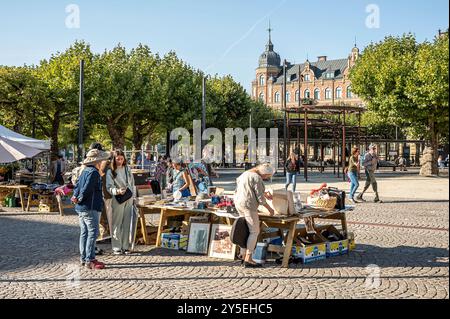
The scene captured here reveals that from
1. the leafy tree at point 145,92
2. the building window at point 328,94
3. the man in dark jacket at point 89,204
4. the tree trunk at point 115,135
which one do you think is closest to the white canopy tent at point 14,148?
the man in dark jacket at point 89,204

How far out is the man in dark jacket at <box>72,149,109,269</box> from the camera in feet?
25.3

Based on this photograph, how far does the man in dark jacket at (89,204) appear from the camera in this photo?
7711 millimetres

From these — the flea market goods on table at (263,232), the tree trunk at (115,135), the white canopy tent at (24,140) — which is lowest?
the flea market goods on table at (263,232)

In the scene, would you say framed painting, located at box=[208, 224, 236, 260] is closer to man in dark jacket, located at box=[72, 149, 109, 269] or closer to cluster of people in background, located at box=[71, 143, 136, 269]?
cluster of people in background, located at box=[71, 143, 136, 269]

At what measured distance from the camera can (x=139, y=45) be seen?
4050 cm

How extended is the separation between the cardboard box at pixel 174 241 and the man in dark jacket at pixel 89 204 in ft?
5.78

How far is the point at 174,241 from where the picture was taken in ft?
30.7

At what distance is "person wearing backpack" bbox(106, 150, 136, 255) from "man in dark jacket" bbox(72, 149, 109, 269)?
878 mm

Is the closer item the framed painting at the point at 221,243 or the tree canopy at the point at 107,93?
the framed painting at the point at 221,243

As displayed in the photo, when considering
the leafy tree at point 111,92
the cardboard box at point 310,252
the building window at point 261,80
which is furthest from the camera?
the building window at point 261,80

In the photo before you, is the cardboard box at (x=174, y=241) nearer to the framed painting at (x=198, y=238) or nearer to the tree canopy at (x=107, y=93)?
the framed painting at (x=198, y=238)

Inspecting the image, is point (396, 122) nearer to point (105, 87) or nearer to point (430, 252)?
point (105, 87)

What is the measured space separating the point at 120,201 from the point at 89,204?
1214 mm
